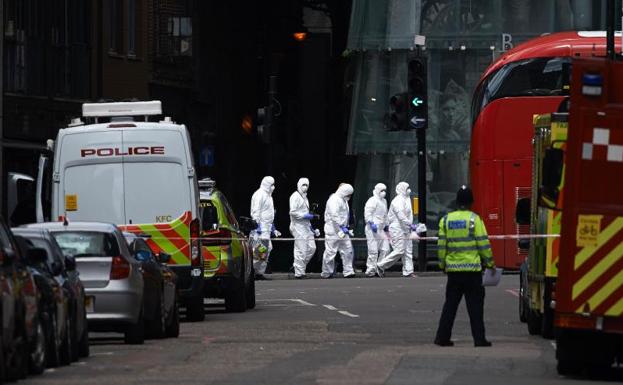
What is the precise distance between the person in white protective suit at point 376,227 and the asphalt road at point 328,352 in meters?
13.1

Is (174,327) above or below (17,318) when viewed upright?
below

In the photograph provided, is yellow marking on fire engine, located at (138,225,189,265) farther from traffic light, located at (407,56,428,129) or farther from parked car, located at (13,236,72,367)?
traffic light, located at (407,56,428,129)

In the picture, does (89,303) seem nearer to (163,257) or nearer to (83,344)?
(83,344)

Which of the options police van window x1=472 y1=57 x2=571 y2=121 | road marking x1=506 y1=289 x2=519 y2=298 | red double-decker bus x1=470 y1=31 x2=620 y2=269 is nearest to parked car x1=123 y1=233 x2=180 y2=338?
red double-decker bus x1=470 y1=31 x2=620 y2=269

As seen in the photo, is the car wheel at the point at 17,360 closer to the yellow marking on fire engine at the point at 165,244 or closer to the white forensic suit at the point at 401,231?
the yellow marking on fire engine at the point at 165,244

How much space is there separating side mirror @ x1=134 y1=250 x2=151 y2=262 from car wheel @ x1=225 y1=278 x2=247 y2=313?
6.13 meters

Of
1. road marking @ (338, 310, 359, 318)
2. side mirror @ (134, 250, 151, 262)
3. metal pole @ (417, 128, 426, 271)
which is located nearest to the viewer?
side mirror @ (134, 250, 151, 262)

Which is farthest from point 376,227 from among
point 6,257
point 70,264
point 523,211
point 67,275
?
point 6,257

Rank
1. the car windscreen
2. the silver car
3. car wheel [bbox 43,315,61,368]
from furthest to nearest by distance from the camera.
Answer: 1. the car windscreen
2. the silver car
3. car wheel [bbox 43,315,61,368]

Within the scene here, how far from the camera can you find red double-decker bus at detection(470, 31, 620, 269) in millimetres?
33531

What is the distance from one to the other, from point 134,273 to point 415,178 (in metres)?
26.0

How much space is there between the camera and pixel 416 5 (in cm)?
4769

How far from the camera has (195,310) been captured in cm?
2789

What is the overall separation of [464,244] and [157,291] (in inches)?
141
